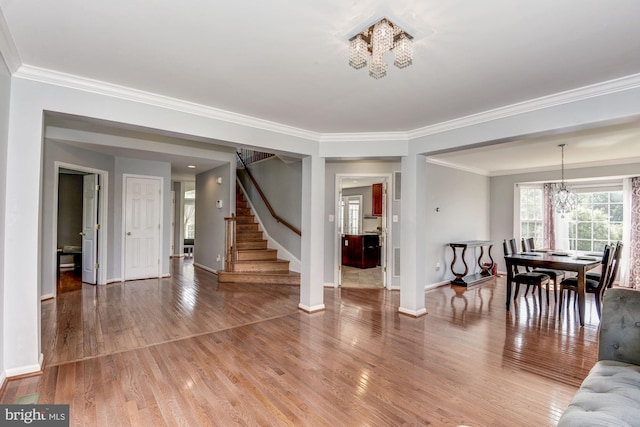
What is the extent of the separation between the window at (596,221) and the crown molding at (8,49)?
8.65 metres

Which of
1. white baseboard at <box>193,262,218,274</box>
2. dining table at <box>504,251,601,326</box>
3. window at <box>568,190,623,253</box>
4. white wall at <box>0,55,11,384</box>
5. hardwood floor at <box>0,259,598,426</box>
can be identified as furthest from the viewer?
white baseboard at <box>193,262,218,274</box>

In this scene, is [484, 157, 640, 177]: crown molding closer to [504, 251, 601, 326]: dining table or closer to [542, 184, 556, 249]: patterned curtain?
[542, 184, 556, 249]: patterned curtain

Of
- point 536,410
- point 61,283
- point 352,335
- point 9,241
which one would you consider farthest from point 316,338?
point 61,283

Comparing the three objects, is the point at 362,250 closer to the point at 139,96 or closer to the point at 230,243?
the point at 230,243

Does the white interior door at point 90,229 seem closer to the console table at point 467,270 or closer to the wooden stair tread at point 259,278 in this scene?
the wooden stair tread at point 259,278

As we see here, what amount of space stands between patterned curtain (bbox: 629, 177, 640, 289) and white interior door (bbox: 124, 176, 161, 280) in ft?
29.6

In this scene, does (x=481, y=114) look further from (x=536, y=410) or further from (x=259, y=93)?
(x=536, y=410)

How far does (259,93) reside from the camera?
9.42 feet

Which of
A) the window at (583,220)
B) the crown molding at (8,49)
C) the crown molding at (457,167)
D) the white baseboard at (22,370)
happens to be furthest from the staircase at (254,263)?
the window at (583,220)

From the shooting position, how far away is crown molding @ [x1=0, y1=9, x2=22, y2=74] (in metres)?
1.90

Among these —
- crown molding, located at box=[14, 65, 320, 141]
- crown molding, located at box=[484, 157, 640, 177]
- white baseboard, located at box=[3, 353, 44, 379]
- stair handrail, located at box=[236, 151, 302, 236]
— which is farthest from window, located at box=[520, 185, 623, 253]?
white baseboard, located at box=[3, 353, 44, 379]

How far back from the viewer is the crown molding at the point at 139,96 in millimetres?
2449

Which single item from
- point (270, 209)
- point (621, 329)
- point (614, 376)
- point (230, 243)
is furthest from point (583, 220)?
point (230, 243)

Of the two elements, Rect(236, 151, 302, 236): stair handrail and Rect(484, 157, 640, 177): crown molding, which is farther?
Rect(236, 151, 302, 236): stair handrail
